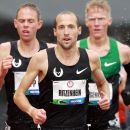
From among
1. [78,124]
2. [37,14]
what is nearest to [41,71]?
[78,124]

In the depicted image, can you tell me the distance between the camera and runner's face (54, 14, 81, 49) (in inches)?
152

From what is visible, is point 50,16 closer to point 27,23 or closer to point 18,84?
point 27,23

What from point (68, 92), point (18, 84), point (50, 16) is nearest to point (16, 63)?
point (18, 84)

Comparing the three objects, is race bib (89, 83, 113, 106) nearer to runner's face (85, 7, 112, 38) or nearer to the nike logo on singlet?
runner's face (85, 7, 112, 38)

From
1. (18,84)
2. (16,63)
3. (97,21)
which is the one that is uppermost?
(97,21)

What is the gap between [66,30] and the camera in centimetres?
387

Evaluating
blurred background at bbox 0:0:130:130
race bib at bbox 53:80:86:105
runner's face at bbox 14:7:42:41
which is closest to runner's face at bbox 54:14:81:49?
race bib at bbox 53:80:86:105

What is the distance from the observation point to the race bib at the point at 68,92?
3865mm

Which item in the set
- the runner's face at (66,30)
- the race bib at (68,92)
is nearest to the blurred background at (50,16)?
the runner's face at (66,30)

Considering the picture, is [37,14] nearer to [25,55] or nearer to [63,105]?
[25,55]

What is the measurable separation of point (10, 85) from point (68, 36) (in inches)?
33.9

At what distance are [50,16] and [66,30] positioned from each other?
2022 mm

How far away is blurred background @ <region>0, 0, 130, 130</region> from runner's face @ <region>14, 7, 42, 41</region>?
1.36 m

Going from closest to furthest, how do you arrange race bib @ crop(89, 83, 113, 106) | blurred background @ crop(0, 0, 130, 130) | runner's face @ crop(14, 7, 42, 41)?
runner's face @ crop(14, 7, 42, 41)
race bib @ crop(89, 83, 113, 106)
blurred background @ crop(0, 0, 130, 130)
